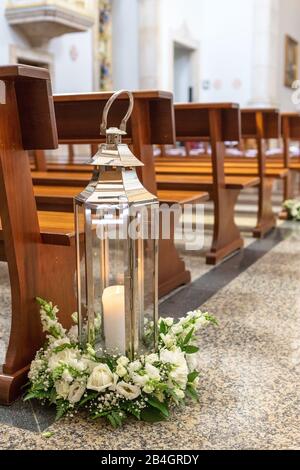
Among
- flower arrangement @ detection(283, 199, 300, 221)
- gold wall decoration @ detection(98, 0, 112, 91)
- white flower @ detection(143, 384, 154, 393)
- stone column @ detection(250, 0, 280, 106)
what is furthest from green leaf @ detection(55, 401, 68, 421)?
stone column @ detection(250, 0, 280, 106)

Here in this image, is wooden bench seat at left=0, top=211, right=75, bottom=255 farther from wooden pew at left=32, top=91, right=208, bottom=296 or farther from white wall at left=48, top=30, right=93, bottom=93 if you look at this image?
white wall at left=48, top=30, right=93, bottom=93

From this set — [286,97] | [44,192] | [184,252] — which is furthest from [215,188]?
[286,97]

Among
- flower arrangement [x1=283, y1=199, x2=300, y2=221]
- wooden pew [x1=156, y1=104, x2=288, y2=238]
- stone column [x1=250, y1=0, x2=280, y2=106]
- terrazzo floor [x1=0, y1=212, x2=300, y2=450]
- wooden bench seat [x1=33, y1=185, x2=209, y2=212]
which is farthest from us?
stone column [x1=250, y1=0, x2=280, y2=106]

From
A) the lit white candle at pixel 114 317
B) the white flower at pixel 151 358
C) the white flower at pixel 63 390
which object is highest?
the lit white candle at pixel 114 317

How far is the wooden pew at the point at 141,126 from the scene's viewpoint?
99.3 inches

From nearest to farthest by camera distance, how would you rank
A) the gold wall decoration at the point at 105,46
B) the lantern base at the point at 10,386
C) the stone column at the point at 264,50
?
the lantern base at the point at 10,386, the gold wall decoration at the point at 105,46, the stone column at the point at 264,50

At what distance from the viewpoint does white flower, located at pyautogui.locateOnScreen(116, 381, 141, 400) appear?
1553mm

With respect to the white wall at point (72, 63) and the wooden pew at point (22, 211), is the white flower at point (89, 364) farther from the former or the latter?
the white wall at point (72, 63)

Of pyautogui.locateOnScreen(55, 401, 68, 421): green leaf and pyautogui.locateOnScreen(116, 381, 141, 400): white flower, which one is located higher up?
pyautogui.locateOnScreen(116, 381, 141, 400): white flower

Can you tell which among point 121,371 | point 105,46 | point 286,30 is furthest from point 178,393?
point 286,30

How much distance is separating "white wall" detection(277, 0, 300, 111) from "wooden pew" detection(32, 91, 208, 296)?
11.5 metres

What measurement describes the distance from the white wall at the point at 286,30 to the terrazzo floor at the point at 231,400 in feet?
38.3

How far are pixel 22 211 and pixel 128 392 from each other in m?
0.60

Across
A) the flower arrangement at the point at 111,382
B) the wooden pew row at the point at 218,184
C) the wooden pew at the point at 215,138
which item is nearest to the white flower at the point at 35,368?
the flower arrangement at the point at 111,382
